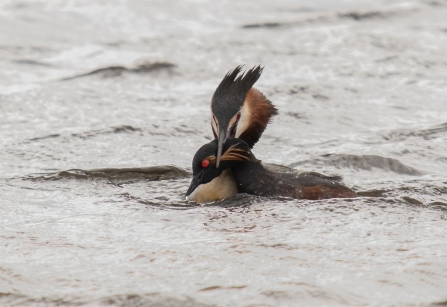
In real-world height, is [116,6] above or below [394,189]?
above

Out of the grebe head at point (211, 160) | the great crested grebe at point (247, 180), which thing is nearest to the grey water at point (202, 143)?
the great crested grebe at point (247, 180)

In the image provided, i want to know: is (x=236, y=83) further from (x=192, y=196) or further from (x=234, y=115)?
(x=192, y=196)

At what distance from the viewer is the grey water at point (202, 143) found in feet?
17.6

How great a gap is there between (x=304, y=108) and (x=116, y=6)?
5696mm

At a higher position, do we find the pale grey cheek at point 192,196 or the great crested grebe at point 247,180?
the great crested grebe at point 247,180

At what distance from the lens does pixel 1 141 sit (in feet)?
30.1

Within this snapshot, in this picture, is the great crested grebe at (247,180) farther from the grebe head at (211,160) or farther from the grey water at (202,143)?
the grey water at (202,143)

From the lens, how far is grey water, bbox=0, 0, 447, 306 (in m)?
5.37

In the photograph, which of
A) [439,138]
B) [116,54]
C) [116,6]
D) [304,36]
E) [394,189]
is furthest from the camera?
[116,6]

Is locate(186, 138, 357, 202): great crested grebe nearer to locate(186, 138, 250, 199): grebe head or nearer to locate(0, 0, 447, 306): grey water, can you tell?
locate(186, 138, 250, 199): grebe head

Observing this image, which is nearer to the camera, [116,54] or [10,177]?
[10,177]

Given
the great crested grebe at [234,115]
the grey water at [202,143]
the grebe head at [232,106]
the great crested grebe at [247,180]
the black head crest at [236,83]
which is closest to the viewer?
the grey water at [202,143]

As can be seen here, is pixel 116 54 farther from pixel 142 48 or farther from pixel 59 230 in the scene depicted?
pixel 59 230

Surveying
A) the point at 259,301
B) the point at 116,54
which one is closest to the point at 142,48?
the point at 116,54
